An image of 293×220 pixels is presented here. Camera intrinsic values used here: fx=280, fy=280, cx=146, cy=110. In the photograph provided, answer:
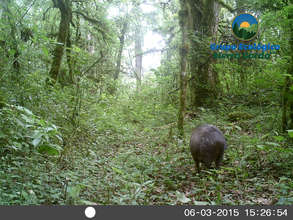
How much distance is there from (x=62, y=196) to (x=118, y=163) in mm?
2133

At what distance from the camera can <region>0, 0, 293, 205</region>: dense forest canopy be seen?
11.5 ft

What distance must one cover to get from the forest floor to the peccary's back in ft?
0.76

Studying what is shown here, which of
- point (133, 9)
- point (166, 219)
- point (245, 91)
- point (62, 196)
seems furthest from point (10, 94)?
point (133, 9)

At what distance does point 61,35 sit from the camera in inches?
303

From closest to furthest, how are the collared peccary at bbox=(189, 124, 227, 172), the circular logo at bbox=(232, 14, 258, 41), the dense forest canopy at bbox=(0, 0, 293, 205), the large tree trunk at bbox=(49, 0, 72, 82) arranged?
the dense forest canopy at bbox=(0, 0, 293, 205) < the collared peccary at bbox=(189, 124, 227, 172) < the circular logo at bbox=(232, 14, 258, 41) < the large tree trunk at bbox=(49, 0, 72, 82)

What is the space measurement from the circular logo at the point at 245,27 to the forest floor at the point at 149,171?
5.95 feet

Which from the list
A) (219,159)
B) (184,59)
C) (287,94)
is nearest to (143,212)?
(219,159)

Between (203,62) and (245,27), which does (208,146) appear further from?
(203,62)

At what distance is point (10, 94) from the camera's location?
15.8ft

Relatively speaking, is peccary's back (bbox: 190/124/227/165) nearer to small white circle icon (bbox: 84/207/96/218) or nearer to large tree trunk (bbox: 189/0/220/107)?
small white circle icon (bbox: 84/207/96/218)

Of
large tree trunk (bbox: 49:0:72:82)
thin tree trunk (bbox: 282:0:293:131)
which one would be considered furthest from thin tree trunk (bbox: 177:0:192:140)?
large tree trunk (bbox: 49:0:72:82)

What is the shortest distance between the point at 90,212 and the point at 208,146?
305 centimetres

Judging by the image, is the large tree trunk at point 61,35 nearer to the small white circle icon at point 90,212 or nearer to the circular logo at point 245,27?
the circular logo at point 245,27

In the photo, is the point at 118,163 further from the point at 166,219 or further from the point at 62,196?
the point at 166,219
